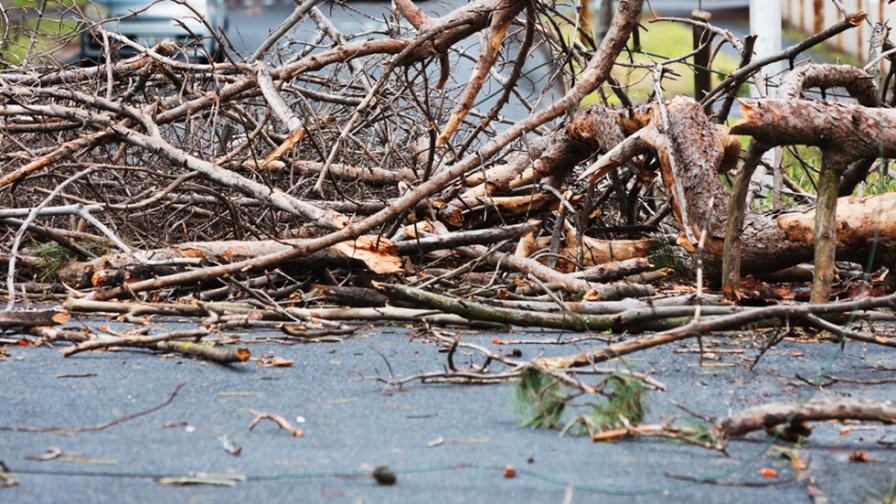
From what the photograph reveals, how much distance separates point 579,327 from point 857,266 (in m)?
2.06

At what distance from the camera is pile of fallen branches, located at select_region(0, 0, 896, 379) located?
15.9 feet

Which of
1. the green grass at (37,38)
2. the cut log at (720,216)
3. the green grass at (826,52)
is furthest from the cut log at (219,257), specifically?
the green grass at (826,52)

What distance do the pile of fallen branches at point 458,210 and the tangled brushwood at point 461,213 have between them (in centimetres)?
1

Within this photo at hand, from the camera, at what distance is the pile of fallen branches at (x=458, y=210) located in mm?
4840

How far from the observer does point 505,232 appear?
5.84 metres

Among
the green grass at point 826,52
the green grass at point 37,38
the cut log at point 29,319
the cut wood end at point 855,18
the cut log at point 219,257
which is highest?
the green grass at point 826,52

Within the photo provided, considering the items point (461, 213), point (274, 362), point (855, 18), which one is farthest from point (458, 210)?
point (855, 18)

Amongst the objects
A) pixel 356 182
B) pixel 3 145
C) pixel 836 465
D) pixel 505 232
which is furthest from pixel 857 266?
pixel 3 145

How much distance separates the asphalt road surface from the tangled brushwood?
0.55ft

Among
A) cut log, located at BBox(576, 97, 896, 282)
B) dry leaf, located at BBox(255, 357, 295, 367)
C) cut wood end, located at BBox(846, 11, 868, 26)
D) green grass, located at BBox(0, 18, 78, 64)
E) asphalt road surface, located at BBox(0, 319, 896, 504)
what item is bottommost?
asphalt road surface, located at BBox(0, 319, 896, 504)

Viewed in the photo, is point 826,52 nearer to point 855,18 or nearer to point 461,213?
point 855,18

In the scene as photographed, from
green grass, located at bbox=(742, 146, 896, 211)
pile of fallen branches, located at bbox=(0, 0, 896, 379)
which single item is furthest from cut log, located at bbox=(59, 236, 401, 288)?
green grass, located at bbox=(742, 146, 896, 211)

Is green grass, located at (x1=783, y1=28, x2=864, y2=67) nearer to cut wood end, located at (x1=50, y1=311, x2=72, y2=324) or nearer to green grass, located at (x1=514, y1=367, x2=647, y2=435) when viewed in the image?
cut wood end, located at (x1=50, y1=311, x2=72, y2=324)

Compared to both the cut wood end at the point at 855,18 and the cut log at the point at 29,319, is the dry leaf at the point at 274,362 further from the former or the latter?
the cut wood end at the point at 855,18
